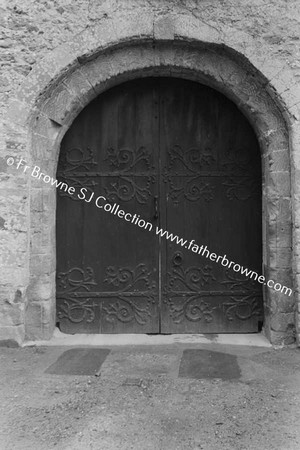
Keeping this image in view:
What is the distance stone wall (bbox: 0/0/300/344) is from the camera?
329cm

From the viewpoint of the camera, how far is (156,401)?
2.37 metres

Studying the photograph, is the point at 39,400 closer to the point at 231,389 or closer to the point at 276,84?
the point at 231,389

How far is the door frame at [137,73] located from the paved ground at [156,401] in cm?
53

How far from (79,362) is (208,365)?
3.24 ft

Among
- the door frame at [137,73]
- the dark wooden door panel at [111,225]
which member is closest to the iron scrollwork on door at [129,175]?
the dark wooden door panel at [111,225]

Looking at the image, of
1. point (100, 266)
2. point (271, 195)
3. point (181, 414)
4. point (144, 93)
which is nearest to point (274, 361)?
point (181, 414)

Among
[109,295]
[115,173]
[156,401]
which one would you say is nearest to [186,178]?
[115,173]

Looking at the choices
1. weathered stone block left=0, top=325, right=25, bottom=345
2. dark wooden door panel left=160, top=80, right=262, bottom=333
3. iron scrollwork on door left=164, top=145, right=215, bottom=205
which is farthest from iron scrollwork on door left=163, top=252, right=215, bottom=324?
weathered stone block left=0, top=325, right=25, bottom=345

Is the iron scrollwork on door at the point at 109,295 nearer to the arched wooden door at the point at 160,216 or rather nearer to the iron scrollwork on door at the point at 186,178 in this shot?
the arched wooden door at the point at 160,216

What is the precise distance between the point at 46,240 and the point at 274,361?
2.15 m

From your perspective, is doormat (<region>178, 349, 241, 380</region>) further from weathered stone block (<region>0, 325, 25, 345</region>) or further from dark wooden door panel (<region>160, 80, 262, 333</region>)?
weathered stone block (<region>0, 325, 25, 345</region>)

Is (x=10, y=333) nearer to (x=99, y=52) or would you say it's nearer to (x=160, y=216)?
(x=160, y=216)

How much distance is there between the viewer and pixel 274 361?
3.01 m

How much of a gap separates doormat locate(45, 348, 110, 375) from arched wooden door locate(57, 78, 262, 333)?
47 centimetres
